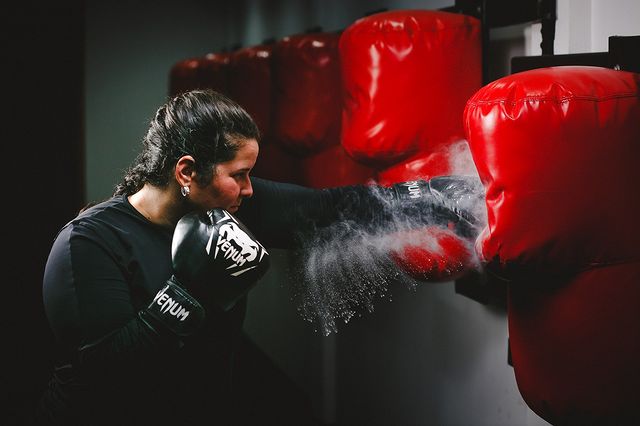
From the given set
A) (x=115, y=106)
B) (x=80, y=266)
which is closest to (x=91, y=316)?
(x=80, y=266)

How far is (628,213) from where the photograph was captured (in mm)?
1136

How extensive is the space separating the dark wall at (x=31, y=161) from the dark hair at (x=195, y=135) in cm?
262

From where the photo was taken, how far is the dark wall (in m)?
3.90

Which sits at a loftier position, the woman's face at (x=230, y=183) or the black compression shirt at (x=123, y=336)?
the woman's face at (x=230, y=183)

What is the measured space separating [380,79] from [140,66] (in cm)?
306

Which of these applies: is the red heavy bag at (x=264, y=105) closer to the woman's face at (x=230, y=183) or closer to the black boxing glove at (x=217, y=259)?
the woman's face at (x=230, y=183)

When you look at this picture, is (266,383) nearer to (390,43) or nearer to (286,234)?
(286,234)

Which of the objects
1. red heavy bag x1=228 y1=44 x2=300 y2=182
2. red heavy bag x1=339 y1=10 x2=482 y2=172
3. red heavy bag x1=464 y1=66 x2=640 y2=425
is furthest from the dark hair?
red heavy bag x1=228 y1=44 x2=300 y2=182

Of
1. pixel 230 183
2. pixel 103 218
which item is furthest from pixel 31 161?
pixel 230 183

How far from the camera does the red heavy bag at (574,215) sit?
112cm

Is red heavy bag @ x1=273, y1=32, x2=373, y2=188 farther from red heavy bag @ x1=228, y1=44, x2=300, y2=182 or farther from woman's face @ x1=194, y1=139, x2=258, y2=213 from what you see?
woman's face @ x1=194, y1=139, x2=258, y2=213

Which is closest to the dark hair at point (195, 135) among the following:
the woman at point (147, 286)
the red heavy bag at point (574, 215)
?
the woman at point (147, 286)

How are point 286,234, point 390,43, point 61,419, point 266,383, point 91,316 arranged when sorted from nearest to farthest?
point 91,316 → point 61,419 → point 390,43 → point 286,234 → point 266,383

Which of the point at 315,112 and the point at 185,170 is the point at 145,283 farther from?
the point at 315,112
